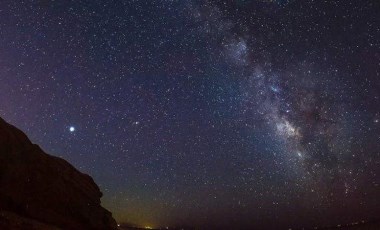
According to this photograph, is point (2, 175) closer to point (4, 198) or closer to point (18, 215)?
point (4, 198)

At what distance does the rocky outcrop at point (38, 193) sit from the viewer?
26.3 metres

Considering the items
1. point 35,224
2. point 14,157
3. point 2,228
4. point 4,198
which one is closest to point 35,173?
point 14,157

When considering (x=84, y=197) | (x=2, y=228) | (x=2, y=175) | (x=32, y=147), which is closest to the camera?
(x=2, y=228)

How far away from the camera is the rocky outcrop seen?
86.4 ft

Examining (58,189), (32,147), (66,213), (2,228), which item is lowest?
(2,228)

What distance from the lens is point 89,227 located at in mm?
30469

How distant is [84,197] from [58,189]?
11.2ft

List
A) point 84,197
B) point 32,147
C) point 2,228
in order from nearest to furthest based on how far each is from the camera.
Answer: point 2,228 → point 32,147 → point 84,197

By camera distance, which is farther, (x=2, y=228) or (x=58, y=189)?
(x=58, y=189)

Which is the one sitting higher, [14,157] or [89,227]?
[14,157]

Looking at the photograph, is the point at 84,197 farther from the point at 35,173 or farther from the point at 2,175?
the point at 2,175

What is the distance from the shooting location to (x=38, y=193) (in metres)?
28.7

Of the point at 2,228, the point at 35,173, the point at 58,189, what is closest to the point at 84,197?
the point at 58,189

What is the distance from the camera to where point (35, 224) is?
24.5 m
